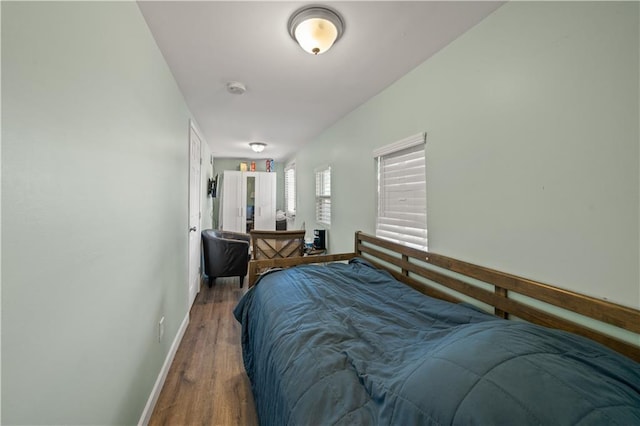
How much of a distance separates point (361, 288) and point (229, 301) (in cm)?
220

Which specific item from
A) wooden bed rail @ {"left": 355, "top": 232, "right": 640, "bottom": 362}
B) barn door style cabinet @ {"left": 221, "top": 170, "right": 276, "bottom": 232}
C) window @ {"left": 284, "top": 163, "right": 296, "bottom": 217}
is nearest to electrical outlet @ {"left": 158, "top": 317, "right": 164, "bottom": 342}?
wooden bed rail @ {"left": 355, "top": 232, "right": 640, "bottom": 362}

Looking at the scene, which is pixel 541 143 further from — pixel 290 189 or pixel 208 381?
pixel 290 189

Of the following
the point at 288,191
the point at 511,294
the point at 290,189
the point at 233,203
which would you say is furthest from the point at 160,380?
the point at 288,191

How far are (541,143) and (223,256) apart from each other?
11.8 ft

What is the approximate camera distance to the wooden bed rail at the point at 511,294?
2.98ft

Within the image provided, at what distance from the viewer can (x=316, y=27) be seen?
4.52 ft

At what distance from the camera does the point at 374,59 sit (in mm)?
1788

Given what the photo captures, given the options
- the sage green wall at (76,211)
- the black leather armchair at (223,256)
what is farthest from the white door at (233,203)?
the sage green wall at (76,211)

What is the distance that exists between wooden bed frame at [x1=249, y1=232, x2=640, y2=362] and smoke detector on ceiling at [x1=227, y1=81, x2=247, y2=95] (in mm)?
1540

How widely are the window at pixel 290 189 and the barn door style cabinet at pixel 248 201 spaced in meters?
0.35

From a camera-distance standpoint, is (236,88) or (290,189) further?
(290,189)

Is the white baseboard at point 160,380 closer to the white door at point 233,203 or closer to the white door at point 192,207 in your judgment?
the white door at point 192,207

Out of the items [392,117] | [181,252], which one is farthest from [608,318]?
[181,252]

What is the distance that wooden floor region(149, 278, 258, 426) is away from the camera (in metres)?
1.57
